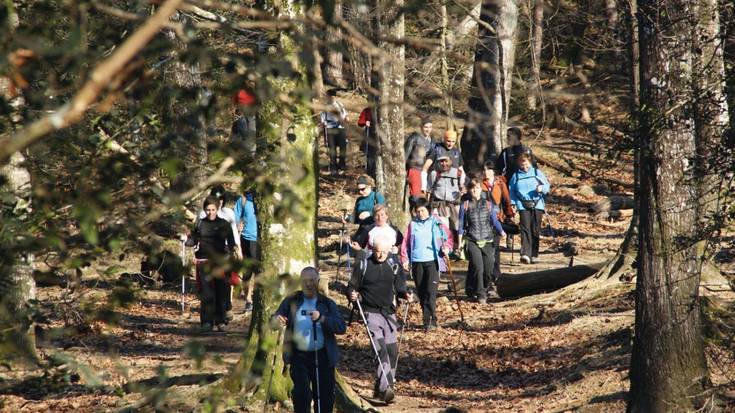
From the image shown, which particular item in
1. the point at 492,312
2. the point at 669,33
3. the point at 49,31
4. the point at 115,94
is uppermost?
the point at 669,33

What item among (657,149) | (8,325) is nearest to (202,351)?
(8,325)

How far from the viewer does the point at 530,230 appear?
65.0 feet

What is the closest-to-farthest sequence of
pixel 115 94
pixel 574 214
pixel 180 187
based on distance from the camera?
pixel 115 94
pixel 180 187
pixel 574 214

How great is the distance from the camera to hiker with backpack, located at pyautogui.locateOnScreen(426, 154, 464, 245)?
19406 millimetres

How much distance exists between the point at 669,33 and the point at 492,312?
859 centimetres

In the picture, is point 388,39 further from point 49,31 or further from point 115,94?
point 49,31

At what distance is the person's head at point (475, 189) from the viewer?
17.7 metres

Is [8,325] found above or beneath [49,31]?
beneath

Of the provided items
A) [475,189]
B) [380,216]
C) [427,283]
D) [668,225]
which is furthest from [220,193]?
[475,189]

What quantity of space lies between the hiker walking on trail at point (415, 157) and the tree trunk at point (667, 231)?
10.4 meters

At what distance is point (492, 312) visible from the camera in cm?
1750

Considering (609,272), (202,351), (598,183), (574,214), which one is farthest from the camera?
(598,183)

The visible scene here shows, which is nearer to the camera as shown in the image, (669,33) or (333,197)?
(669,33)

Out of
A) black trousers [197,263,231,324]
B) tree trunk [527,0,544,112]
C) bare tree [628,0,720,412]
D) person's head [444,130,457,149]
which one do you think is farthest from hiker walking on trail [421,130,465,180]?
bare tree [628,0,720,412]
